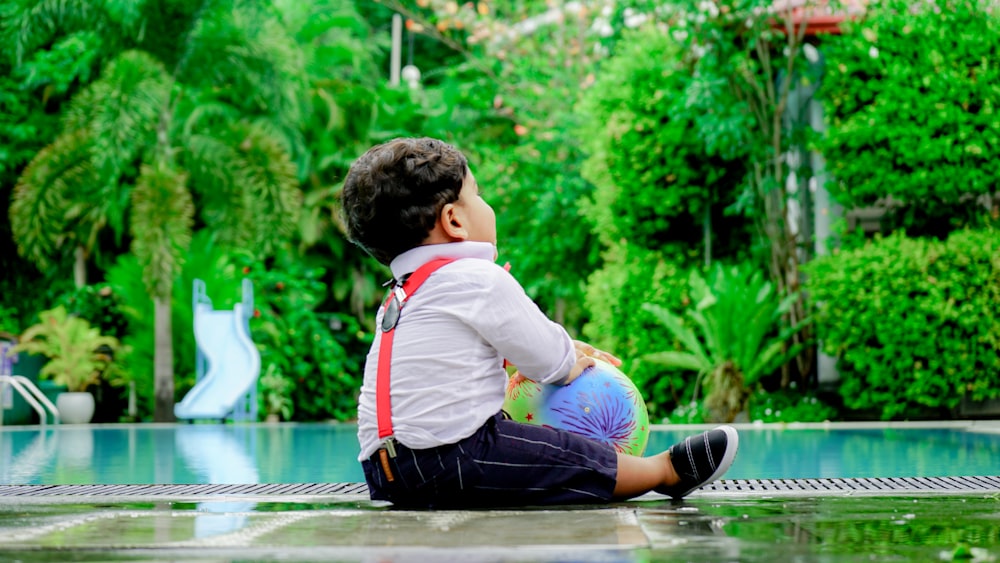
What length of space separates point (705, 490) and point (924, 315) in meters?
8.03

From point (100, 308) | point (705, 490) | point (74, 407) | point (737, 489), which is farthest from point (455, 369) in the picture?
point (100, 308)

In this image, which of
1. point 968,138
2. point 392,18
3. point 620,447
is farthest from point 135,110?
point 392,18

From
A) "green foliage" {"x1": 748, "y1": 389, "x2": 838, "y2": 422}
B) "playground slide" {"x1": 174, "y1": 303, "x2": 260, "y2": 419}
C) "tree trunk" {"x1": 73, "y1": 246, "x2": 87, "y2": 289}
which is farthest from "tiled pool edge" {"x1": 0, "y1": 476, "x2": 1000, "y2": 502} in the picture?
"tree trunk" {"x1": 73, "y1": 246, "x2": 87, "y2": 289}

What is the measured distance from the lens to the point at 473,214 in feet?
12.8

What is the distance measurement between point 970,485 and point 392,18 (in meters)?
27.0

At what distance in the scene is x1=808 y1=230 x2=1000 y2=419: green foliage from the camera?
11.8 m

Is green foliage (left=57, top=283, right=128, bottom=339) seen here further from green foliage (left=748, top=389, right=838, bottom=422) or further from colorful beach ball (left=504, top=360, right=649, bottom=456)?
colorful beach ball (left=504, top=360, right=649, bottom=456)

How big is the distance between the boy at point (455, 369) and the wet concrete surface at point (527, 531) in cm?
13

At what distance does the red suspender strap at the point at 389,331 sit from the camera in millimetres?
3695

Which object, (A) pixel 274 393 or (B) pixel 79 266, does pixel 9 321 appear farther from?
(A) pixel 274 393

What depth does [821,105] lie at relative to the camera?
46.1ft

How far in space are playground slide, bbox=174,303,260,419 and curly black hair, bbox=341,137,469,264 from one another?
10.7m

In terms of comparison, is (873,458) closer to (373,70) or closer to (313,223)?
(313,223)

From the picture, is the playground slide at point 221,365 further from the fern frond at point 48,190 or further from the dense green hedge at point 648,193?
the dense green hedge at point 648,193
